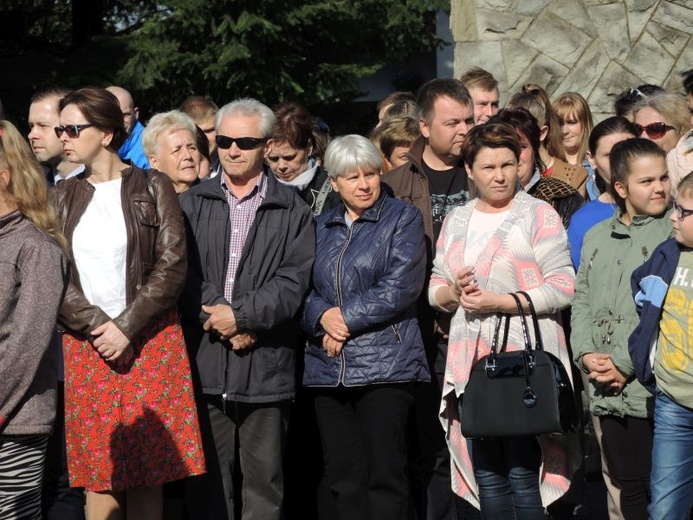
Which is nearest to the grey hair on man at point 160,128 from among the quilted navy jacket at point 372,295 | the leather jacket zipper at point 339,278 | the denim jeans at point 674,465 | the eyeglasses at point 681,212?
the quilted navy jacket at point 372,295

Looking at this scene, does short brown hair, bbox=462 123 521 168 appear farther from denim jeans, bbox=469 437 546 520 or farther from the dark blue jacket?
denim jeans, bbox=469 437 546 520

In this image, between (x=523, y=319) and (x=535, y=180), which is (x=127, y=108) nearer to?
(x=535, y=180)

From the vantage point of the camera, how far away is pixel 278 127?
7.32 m

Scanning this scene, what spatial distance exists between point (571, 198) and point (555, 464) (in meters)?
1.66

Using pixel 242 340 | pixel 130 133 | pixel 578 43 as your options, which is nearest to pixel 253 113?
pixel 242 340

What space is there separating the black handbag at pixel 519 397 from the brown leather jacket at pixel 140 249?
5.27 feet

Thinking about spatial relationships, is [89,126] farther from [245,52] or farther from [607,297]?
[245,52]

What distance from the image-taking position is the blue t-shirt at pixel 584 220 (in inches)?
250

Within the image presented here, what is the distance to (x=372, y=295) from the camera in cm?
608

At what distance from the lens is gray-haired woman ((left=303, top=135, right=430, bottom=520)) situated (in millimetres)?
6082

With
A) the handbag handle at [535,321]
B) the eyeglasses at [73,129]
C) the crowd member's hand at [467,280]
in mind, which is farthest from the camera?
the eyeglasses at [73,129]

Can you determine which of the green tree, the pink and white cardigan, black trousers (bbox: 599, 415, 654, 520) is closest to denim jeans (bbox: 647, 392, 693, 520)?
black trousers (bbox: 599, 415, 654, 520)

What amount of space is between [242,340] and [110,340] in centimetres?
73

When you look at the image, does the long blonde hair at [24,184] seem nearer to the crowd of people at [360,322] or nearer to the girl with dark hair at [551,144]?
the crowd of people at [360,322]
